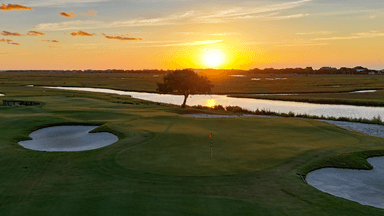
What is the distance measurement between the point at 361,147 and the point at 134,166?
1747 centimetres

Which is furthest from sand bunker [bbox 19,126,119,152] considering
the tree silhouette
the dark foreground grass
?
the tree silhouette

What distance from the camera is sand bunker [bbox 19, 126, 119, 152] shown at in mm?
24484

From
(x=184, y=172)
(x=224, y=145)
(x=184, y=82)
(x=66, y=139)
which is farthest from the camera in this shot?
(x=184, y=82)

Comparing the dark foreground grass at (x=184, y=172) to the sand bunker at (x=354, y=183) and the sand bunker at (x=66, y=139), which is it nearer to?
the sand bunker at (x=354, y=183)

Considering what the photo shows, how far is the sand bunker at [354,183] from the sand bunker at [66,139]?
16309 mm

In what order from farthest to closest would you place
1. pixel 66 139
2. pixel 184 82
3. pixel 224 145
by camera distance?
pixel 184 82 → pixel 66 139 → pixel 224 145

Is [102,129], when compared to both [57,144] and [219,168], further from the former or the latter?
[219,168]

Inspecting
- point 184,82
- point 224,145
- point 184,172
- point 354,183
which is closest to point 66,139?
point 224,145

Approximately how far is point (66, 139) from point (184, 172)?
1552 cm

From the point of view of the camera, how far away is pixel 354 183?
16.7 m

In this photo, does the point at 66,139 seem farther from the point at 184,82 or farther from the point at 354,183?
the point at 184,82

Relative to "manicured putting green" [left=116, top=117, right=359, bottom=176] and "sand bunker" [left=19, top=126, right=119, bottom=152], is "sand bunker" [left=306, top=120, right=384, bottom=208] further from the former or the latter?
"sand bunker" [left=19, top=126, right=119, bottom=152]

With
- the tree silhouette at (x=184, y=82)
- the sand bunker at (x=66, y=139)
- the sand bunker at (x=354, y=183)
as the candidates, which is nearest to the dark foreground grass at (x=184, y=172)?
the sand bunker at (x=354, y=183)

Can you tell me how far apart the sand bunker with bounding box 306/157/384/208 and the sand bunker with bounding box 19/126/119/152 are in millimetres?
16309
